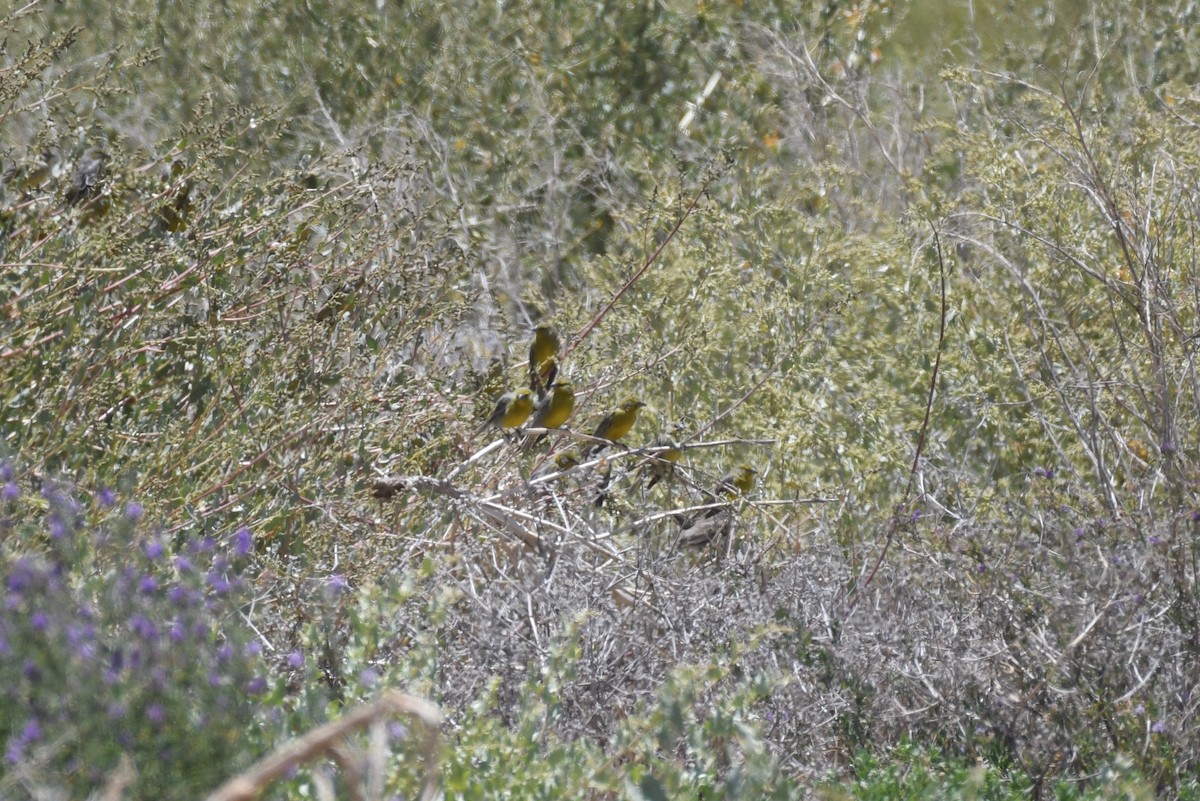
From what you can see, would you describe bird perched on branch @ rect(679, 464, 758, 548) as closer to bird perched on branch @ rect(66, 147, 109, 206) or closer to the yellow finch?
the yellow finch

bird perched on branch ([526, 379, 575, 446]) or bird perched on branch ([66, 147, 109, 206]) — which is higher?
bird perched on branch ([66, 147, 109, 206])

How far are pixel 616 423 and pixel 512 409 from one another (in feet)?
1.40

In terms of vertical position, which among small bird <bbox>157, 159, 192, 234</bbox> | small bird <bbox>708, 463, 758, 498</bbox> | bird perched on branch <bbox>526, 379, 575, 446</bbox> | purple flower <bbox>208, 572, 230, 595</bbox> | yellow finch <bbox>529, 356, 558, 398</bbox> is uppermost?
small bird <bbox>157, 159, 192, 234</bbox>

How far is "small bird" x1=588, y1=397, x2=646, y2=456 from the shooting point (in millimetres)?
4172

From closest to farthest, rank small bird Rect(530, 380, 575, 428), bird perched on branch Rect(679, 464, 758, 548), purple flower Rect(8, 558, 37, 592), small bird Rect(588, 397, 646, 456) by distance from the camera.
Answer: purple flower Rect(8, 558, 37, 592)
bird perched on branch Rect(679, 464, 758, 548)
small bird Rect(530, 380, 575, 428)
small bird Rect(588, 397, 646, 456)

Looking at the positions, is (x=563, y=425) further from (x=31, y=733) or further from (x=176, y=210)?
(x=31, y=733)

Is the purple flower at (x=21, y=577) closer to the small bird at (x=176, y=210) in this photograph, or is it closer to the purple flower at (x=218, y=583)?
the purple flower at (x=218, y=583)

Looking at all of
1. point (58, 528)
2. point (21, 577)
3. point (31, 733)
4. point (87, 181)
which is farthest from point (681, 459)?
point (31, 733)

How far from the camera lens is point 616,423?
4.20m

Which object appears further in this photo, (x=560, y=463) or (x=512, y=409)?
(x=560, y=463)

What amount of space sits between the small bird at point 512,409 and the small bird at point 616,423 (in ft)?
0.98

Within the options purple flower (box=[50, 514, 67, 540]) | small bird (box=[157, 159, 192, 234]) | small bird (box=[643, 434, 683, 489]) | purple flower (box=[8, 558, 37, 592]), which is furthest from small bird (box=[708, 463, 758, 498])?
purple flower (box=[8, 558, 37, 592])

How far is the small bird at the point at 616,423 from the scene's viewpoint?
4172 millimetres

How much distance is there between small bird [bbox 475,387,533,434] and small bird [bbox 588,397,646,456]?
297 millimetres
